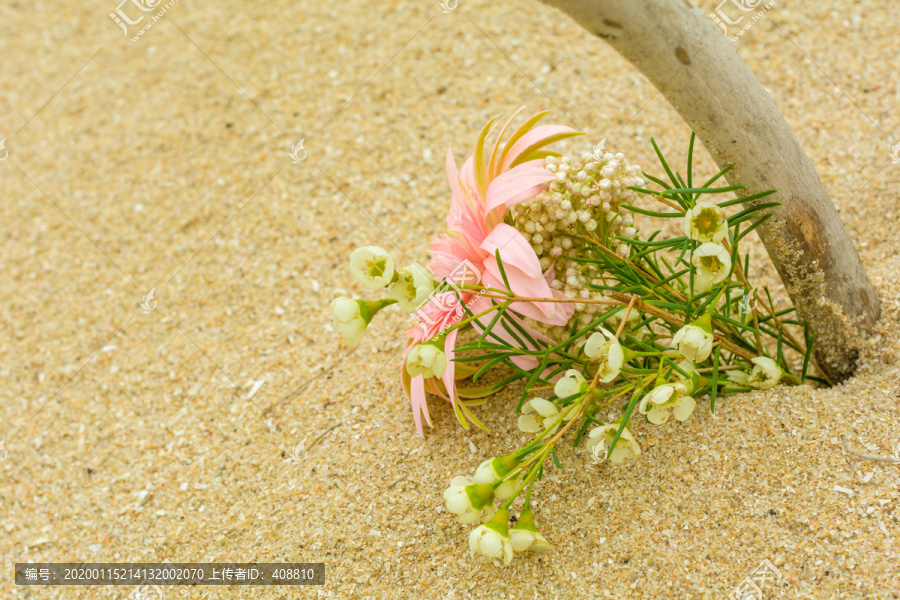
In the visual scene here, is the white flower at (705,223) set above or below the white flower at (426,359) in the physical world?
below

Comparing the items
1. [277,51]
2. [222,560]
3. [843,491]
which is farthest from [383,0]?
[843,491]

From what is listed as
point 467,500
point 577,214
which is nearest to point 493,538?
point 467,500

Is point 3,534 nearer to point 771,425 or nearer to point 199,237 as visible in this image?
point 199,237
